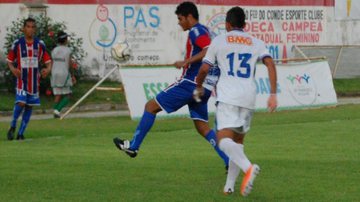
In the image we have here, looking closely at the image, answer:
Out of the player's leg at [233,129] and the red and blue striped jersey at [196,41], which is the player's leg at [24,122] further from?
the player's leg at [233,129]

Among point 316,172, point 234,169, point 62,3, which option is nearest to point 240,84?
point 234,169

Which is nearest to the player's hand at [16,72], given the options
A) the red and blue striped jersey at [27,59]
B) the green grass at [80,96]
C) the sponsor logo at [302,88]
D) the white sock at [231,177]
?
the red and blue striped jersey at [27,59]

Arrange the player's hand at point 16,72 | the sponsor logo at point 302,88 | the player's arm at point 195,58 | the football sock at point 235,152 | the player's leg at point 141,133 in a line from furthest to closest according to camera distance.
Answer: the sponsor logo at point 302,88 < the player's hand at point 16,72 < the player's leg at point 141,133 < the player's arm at point 195,58 < the football sock at point 235,152

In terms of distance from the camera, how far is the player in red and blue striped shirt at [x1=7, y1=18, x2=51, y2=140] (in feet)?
61.5

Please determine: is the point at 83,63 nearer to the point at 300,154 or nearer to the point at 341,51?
the point at 341,51

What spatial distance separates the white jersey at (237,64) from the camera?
35.0 ft

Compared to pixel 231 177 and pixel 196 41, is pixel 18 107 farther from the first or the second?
pixel 231 177

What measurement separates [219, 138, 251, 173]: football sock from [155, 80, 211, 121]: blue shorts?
2.28m

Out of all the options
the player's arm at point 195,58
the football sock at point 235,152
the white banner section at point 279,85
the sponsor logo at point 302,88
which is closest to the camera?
the football sock at point 235,152

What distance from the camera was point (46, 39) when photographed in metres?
29.3

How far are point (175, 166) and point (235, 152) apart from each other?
2.68 meters

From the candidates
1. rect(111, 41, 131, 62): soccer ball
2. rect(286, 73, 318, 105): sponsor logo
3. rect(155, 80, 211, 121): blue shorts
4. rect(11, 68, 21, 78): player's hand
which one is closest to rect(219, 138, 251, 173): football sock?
rect(155, 80, 211, 121): blue shorts

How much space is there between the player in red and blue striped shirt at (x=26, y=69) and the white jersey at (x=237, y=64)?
8457mm

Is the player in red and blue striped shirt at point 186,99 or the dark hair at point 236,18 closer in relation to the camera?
the dark hair at point 236,18
